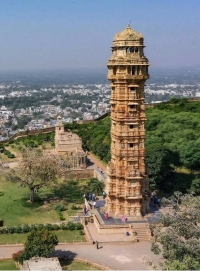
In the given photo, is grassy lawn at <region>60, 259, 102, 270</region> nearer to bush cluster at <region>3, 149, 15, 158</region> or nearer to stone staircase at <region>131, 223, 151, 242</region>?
stone staircase at <region>131, 223, 151, 242</region>

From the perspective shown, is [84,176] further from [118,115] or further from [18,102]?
[18,102]

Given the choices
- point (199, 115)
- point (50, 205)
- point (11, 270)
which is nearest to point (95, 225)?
point (50, 205)

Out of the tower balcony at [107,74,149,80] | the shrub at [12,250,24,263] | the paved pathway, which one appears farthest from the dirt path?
the shrub at [12,250,24,263]

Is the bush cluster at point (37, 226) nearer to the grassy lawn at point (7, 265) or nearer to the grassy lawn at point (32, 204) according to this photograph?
the grassy lawn at point (32, 204)

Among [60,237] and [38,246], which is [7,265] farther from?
[60,237]

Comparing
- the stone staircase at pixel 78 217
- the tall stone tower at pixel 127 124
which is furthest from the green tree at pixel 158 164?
the stone staircase at pixel 78 217

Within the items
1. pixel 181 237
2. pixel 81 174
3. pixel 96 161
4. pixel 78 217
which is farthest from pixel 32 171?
pixel 181 237
